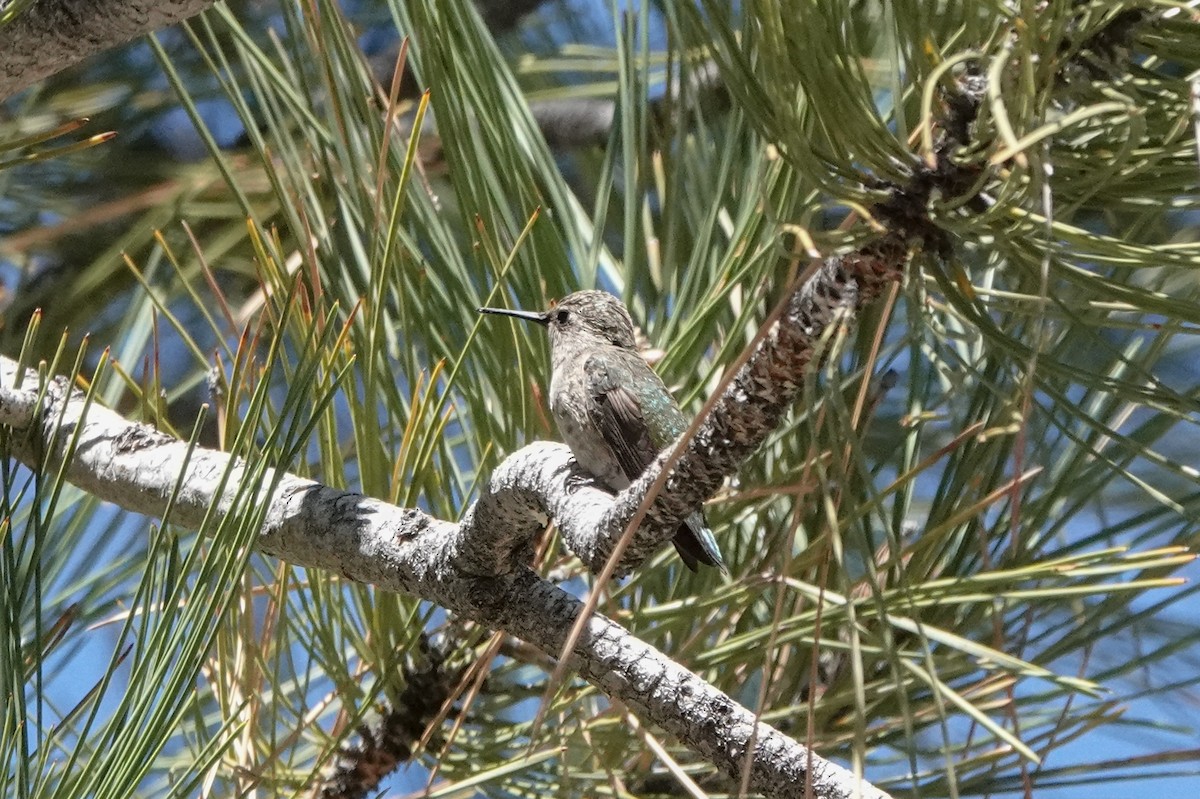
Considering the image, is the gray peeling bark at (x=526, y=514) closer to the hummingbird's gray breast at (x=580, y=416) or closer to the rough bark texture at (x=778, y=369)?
the rough bark texture at (x=778, y=369)

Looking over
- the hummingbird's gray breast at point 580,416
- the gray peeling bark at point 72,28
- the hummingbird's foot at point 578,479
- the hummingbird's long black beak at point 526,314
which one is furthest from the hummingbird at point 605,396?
the gray peeling bark at point 72,28

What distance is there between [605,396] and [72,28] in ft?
3.26

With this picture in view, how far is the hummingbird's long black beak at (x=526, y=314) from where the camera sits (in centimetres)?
125

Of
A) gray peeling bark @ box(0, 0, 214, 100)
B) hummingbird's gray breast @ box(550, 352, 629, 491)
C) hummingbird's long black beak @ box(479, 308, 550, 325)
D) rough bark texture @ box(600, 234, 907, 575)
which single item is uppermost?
hummingbird's gray breast @ box(550, 352, 629, 491)

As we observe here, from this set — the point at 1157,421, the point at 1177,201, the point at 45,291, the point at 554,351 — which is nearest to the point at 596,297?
the point at 554,351

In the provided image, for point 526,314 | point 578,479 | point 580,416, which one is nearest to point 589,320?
point 580,416

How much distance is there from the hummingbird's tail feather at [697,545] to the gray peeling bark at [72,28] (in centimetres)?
64

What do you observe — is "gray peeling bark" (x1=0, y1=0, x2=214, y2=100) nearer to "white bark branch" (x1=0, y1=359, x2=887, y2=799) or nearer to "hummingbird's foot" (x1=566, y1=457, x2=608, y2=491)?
"white bark branch" (x1=0, y1=359, x2=887, y2=799)

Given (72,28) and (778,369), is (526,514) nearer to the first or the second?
(778,369)

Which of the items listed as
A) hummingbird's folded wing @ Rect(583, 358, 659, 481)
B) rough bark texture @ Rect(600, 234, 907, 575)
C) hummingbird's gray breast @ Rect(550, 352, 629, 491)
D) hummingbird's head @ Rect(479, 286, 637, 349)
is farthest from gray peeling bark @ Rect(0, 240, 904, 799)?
hummingbird's folded wing @ Rect(583, 358, 659, 481)

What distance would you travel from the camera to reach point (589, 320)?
5.61ft

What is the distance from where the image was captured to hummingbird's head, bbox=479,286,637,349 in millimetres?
1441

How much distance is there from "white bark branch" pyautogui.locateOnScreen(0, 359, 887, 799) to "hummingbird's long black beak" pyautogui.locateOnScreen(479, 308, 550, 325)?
0.71 ft

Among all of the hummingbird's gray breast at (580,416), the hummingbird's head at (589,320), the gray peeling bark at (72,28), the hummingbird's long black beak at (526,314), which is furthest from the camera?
the hummingbird's gray breast at (580,416)
